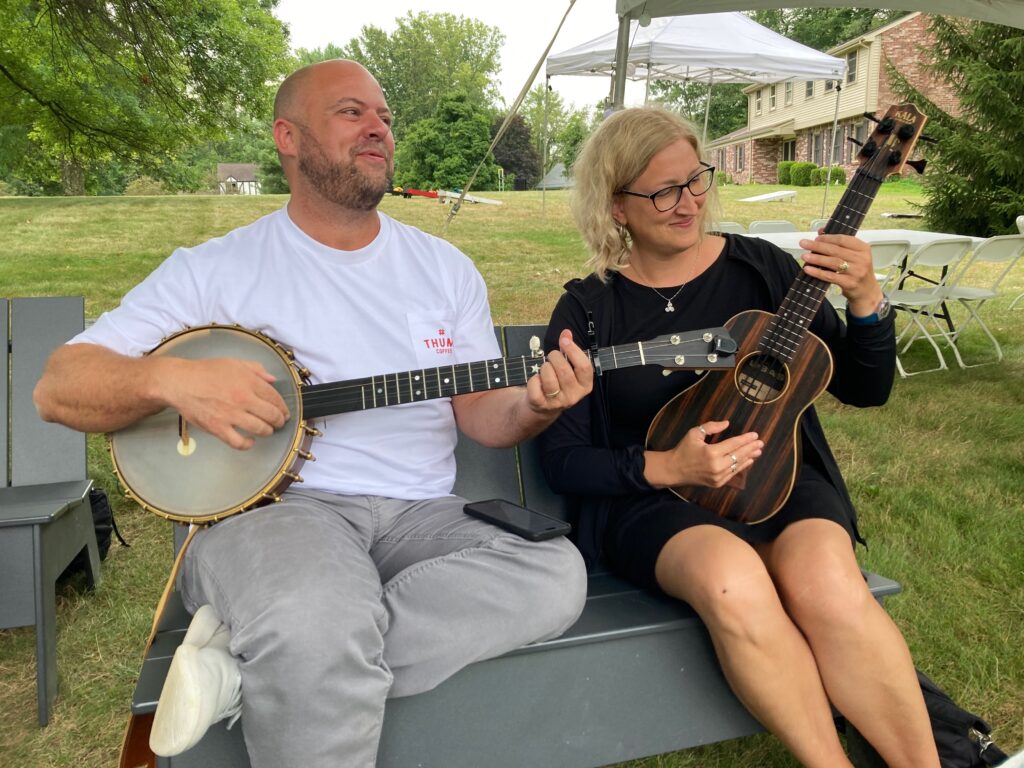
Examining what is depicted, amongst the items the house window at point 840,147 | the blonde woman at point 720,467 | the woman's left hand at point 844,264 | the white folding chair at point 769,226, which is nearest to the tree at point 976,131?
the white folding chair at point 769,226

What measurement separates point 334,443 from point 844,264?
50.2 inches

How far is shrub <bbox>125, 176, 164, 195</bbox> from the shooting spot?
24597mm

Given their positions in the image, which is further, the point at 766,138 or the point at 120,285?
the point at 766,138

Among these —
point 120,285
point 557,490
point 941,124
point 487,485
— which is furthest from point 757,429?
point 941,124

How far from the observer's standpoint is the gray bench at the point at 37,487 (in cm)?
240

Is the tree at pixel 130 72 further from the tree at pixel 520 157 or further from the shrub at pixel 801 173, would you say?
the shrub at pixel 801 173

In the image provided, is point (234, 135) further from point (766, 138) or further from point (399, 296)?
point (766, 138)

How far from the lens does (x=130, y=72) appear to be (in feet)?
25.2

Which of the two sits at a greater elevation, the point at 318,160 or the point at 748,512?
the point at 318,160

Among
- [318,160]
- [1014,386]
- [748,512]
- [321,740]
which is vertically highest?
[318,160]

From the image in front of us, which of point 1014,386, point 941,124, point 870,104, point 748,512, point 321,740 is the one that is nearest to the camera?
point 321,740

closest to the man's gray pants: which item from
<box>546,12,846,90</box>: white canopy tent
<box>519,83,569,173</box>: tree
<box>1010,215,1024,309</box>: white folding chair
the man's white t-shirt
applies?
the man's white t-shirt

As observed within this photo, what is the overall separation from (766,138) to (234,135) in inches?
1140

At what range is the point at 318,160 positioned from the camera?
221 centimetres
